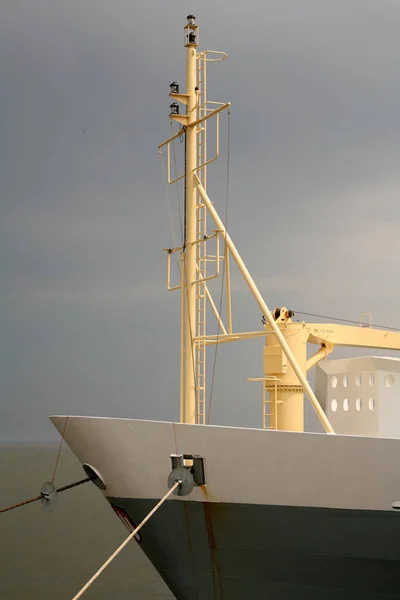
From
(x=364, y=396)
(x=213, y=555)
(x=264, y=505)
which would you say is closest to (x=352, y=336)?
(x=364, y=396)

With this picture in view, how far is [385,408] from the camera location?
1321 cm

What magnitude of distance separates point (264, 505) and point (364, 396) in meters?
3.92

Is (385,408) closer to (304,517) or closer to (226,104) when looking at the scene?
(304,517)

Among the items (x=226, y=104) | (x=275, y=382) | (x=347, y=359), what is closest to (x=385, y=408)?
(x=347, y=359)

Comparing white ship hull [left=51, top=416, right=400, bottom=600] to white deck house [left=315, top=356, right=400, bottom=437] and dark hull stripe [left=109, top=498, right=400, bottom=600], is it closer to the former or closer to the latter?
dark hull stripe [left=109, top=498, right=400, bottom=600]

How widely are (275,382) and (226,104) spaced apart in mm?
5095

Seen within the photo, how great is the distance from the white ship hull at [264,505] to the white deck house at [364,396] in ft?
11.3

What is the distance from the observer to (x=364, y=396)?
44.2 feet

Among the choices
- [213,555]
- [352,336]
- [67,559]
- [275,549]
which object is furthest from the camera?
[67,559]

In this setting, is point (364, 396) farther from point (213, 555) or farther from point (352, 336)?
point (213, 555)

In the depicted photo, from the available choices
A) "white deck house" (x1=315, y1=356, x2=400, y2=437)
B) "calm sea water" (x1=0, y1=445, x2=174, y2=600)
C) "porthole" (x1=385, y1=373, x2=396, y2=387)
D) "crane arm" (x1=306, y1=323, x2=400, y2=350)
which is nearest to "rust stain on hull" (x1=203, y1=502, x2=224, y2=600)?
"white deck house" (x1=315, y1=356, x2=400, y2=437)

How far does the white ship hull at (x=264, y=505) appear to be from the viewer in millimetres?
9859

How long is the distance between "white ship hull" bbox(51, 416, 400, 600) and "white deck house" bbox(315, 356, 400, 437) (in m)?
3.43

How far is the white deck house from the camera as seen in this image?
13180mm
